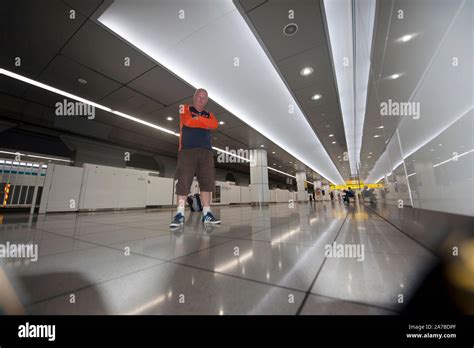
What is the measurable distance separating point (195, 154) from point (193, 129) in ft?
1.03

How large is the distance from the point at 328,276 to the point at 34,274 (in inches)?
47.8

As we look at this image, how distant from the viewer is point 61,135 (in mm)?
7656

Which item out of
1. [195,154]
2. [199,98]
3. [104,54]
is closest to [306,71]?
[199,98]

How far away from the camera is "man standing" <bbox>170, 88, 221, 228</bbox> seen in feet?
6.99

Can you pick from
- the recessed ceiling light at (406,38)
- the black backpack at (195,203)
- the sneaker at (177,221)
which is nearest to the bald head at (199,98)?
the sneaker at (177,221)

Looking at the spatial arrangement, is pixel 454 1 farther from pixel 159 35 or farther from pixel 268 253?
pixel 159 35

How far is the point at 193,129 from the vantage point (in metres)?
2.25

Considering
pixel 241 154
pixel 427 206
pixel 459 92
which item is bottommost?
pixel 427 206

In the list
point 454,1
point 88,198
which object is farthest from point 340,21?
point 88,198

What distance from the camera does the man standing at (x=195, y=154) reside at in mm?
2131

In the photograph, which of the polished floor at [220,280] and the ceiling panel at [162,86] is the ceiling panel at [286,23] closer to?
the ceiling panel at [162,86]

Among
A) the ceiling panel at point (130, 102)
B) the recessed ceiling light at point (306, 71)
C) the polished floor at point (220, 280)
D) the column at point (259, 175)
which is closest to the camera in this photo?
the polished floor at point (220, 280)

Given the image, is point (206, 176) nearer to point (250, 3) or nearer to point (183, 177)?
point (183, 177)

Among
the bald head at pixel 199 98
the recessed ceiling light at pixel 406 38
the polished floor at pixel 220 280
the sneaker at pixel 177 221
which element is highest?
the bald head at pixel 199 98
